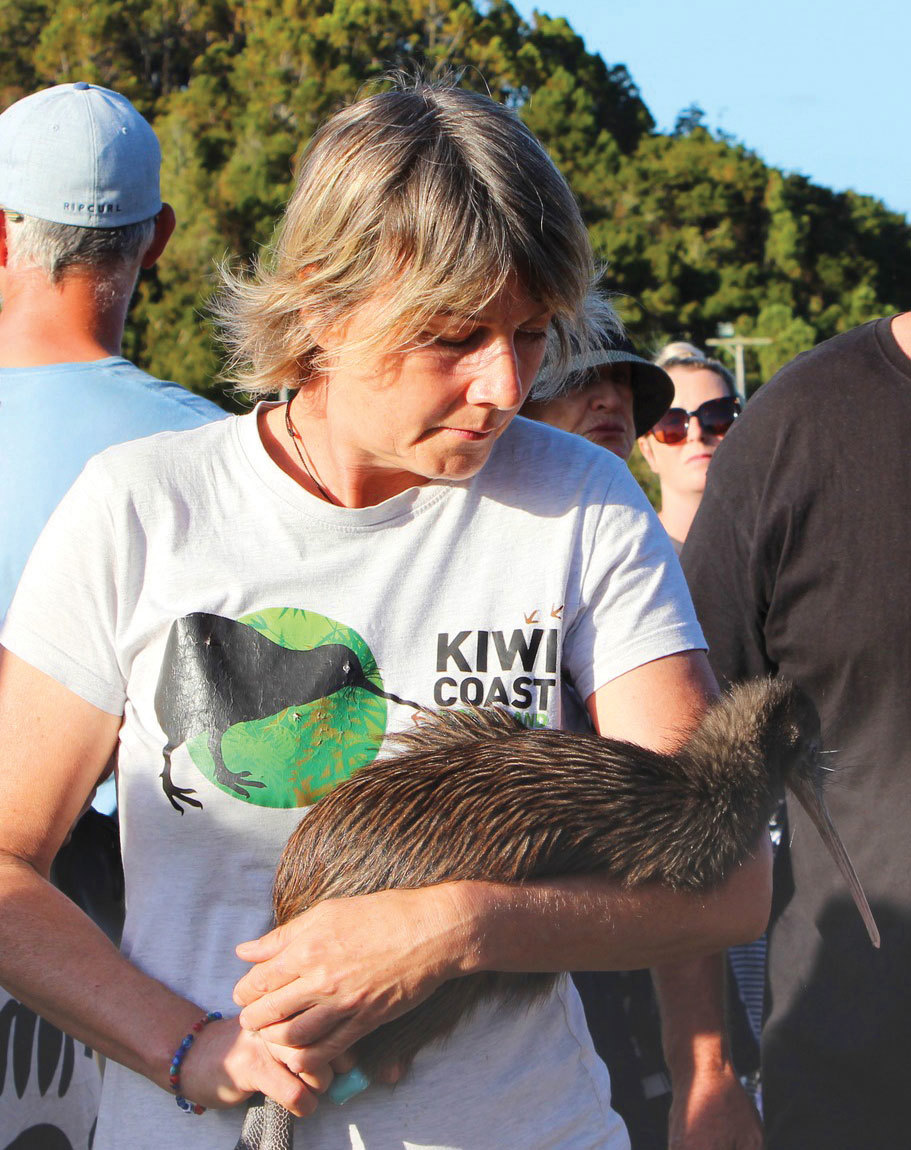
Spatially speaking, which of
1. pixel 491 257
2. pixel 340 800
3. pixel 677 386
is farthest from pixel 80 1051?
pixel 677 386

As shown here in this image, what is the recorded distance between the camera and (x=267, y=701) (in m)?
1.80

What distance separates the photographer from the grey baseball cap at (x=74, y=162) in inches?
116

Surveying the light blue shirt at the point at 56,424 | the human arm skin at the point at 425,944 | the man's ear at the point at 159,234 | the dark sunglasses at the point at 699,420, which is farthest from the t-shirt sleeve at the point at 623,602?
the dark sunglasses at the point at 699,420

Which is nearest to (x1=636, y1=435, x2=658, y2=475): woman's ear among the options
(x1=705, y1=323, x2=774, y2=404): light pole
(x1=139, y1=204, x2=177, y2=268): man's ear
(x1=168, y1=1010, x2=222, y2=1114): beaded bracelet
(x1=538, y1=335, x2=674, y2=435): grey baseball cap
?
(x1=538, y1=335, x2=674, y2=435): grey baseball cap

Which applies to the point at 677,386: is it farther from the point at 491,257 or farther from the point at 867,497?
Result: the point at 491,257

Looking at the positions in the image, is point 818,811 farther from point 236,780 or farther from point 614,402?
point 614,402

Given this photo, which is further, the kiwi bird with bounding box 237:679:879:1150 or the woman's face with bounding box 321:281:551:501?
the woman's face with bounding box 321:281:551:501

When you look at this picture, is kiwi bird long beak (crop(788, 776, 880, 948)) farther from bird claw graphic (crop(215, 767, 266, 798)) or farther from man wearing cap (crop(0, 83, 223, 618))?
man wearing cap (crop(0, 83, 223, 618))

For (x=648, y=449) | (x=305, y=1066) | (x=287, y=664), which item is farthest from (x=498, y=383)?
(x=648, y=449)

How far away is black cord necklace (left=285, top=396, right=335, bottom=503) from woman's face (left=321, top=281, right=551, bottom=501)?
3.7 inches

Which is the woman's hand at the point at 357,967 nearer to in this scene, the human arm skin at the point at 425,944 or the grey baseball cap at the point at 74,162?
the human arm skin at the point at 425,944

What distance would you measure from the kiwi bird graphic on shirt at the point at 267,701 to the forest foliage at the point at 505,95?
1784cm

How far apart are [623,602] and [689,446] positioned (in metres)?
3.79

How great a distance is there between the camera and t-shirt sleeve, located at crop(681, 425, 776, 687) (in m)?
2.59
